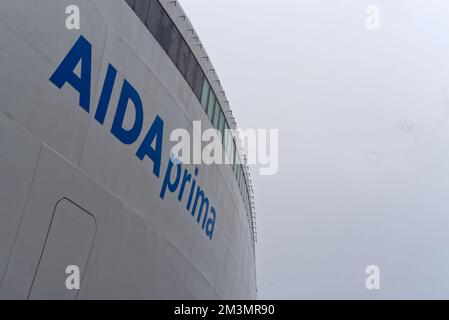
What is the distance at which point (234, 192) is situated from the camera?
2333 cm

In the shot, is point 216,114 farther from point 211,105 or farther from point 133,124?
point 133,124

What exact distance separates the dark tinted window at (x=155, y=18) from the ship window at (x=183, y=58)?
1.74m

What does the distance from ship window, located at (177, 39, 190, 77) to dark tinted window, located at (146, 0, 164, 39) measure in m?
1.74

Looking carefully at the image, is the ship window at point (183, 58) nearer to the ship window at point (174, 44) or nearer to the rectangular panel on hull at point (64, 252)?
the ship window at point (174, 44)

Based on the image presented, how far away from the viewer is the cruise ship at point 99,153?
8592 mm

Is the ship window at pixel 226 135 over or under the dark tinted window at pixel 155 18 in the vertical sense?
over

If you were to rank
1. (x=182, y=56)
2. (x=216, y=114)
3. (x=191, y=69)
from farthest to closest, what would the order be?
(x=216, y=114) < (x=191, y=69) < (x=182, y=56)

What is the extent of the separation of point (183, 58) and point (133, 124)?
15.5ft

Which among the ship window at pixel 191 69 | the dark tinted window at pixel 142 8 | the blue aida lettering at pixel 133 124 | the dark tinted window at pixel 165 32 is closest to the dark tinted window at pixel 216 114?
the ship window at pixel 191 69

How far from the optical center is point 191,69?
16688 mm

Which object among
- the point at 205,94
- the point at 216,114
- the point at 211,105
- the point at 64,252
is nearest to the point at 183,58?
the point at 205,94

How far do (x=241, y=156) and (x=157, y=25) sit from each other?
1304cm
